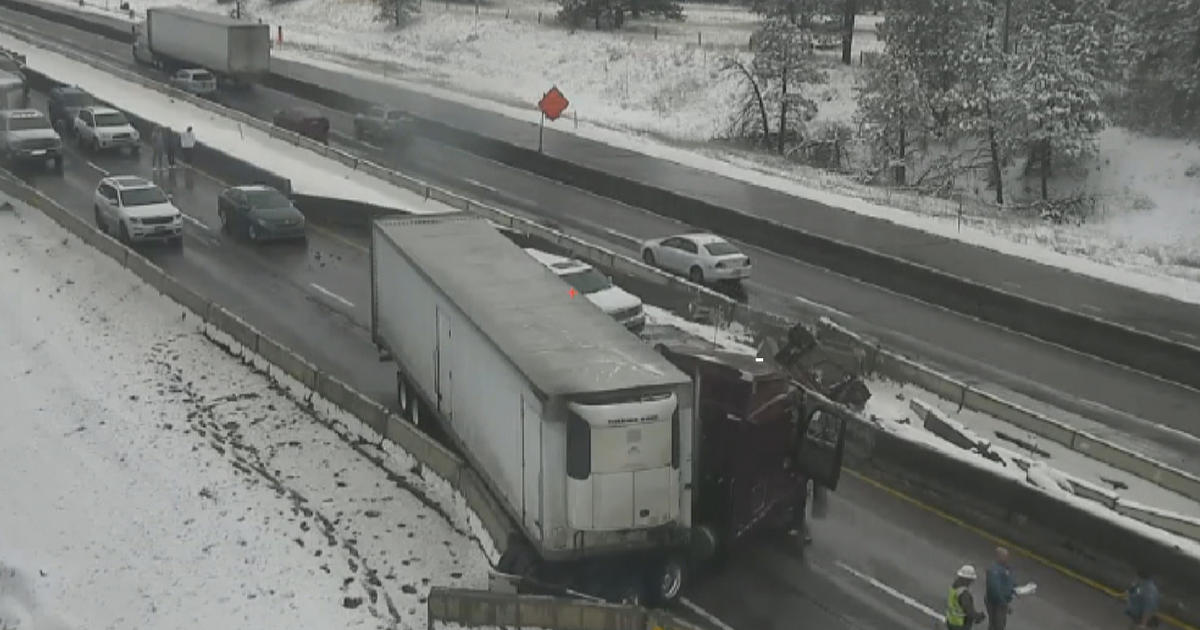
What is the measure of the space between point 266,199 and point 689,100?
3705 centimetres

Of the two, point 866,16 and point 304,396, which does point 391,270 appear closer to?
point 304,396

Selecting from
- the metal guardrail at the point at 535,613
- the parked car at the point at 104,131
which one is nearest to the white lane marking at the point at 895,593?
the metal guardrail at the point at 535,613

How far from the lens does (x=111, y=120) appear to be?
157 ft

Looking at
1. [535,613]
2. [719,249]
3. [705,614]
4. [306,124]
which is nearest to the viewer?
[535,613]

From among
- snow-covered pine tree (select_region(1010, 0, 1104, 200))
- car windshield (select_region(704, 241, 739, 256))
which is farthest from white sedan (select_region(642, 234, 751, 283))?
snow-covered pine tree (select_region(1010, 0, 1104, 200))

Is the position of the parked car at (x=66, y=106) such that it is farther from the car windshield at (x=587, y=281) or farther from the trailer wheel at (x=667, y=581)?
the trailer wheel at (x=667, y=581)

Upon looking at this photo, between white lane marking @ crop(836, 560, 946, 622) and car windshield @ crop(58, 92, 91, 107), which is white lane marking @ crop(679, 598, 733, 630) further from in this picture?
car windshield @ crop(58, 92, 91, 107)

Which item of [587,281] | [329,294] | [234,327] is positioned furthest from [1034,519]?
[329,294]

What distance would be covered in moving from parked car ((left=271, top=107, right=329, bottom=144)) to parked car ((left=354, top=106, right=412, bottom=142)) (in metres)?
1.34

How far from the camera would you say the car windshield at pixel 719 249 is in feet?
109

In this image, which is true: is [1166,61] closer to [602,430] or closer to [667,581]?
[667,581]

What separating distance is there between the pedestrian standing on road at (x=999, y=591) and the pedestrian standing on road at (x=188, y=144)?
35576mm

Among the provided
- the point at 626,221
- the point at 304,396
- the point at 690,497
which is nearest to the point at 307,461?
the point at 304,396

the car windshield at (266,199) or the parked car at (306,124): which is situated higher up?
the parked car at (306,124)
